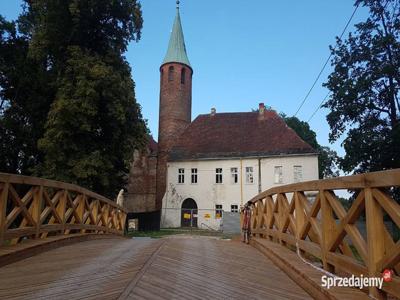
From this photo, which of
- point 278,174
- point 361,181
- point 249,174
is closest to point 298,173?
point 278,174

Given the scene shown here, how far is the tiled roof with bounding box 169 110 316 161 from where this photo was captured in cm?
3408

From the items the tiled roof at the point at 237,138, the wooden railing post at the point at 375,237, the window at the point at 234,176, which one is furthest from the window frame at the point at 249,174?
the wooden railing post at the point at 375,237

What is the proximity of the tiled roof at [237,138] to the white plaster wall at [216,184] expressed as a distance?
2.19 ft

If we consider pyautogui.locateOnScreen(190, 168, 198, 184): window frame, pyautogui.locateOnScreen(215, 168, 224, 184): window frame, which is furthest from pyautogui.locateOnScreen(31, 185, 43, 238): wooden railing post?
pyautogui.locateOnScreen(190, 168, 198, 184): window frame

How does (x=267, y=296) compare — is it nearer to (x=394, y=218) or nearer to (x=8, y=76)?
(x=394, y=218)

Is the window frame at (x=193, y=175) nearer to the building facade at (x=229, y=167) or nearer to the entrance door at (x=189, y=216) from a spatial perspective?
the building facade at (x=229, y=167)

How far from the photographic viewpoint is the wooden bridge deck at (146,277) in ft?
12.5

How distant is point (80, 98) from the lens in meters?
18.5

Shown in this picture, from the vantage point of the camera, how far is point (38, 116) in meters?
22.0

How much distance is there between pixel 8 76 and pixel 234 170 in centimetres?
2036

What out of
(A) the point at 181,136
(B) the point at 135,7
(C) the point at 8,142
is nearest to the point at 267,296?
(B) the point at 135,7

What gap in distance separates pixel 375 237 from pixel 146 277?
2.53m

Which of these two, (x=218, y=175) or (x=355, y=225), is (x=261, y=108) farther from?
(x=355, y=225)

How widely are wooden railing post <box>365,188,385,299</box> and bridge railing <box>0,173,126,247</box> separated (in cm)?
506
